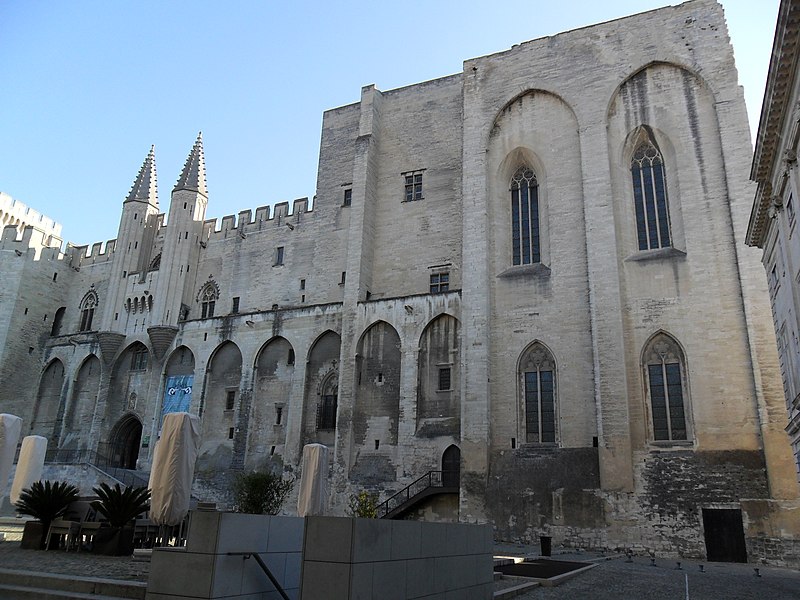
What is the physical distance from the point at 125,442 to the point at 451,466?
16807 millimetres

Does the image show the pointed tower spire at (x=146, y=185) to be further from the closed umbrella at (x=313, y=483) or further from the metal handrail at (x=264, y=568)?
the metal handrail at (x=264, y=568)

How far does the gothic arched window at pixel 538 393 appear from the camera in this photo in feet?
66.4

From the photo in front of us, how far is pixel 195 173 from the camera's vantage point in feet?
111

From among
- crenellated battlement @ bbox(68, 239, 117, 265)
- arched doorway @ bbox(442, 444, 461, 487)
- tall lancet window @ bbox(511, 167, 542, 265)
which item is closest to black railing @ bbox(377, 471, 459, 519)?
arched doorway @ bbox(442, 444, 461, 487)

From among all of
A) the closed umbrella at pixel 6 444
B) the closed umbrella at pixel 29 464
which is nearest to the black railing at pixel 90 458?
the closed umbrella at pixel 29 464

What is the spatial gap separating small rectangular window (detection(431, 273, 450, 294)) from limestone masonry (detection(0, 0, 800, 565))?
0.10m

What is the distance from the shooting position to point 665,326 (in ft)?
63.4

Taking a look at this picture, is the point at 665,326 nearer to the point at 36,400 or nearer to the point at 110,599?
the point at 110,599

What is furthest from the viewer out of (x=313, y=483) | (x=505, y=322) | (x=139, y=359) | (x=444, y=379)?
(x=139, y=359)

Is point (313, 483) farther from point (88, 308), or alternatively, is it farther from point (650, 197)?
point (88, 308)

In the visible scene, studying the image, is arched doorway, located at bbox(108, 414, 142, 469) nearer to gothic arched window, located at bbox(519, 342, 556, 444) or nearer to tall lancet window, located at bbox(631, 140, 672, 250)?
gothic arched window, located at bbox(519, 342, 556, 444)

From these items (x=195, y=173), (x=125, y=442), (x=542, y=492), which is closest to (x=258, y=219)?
(x=195, y=173)

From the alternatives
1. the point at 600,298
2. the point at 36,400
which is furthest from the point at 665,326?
the point at 36,400

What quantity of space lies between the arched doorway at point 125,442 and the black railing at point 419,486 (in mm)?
13776
